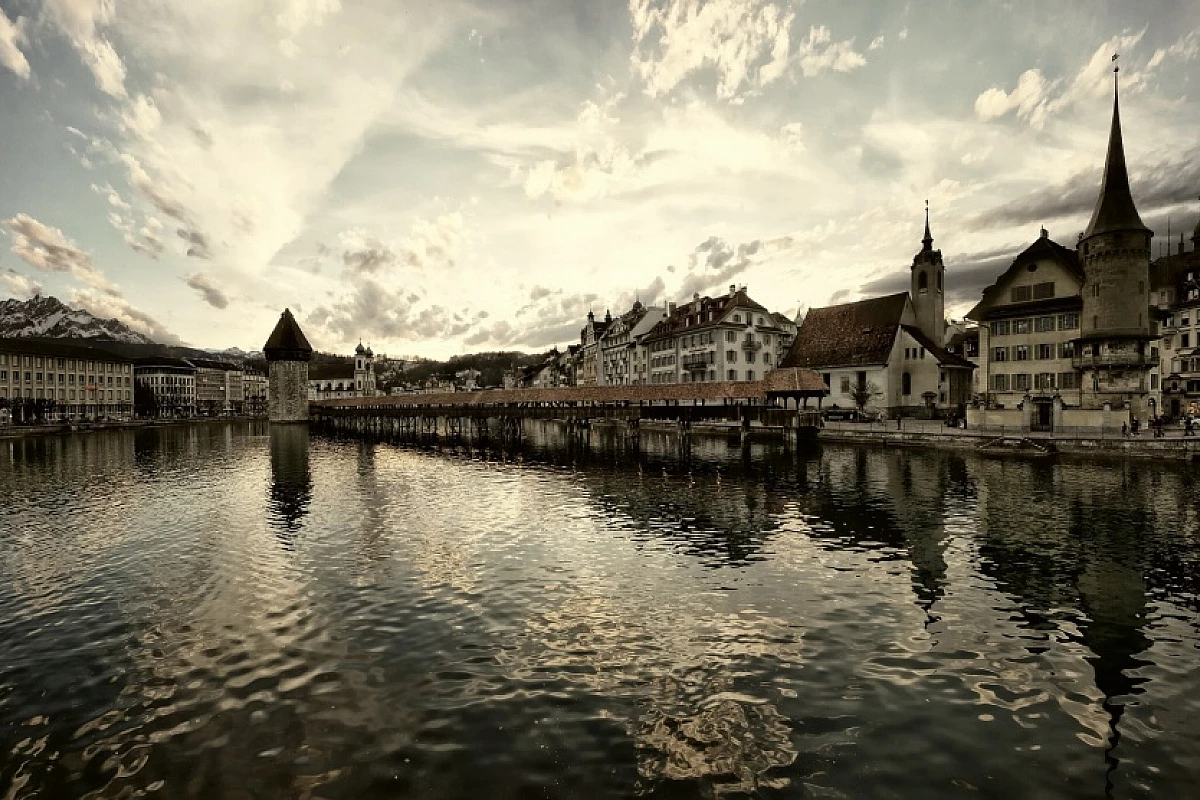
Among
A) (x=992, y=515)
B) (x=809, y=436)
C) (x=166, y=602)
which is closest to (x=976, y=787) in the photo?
(x=166, y=602)

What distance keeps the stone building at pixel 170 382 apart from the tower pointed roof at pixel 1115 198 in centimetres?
17079

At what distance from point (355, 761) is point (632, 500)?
745 inches

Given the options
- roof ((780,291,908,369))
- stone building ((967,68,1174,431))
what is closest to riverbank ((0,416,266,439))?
roof ((780,291,908,369))

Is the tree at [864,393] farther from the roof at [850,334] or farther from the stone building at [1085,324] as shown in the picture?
the stone building at [1085,324]

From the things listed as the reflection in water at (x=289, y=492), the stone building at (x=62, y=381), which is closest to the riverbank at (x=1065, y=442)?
the reflection in water at (x=289, y=492)

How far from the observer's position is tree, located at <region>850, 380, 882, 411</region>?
2382 inches

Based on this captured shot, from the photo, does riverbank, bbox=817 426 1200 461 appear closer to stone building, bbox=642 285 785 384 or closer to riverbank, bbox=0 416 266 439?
stone building, bbox=642 285 785 384

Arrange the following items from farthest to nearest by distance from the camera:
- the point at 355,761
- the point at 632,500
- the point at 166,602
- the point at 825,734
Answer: the point at 632,500, the point at 166,602, the point at 825,734, the point at 355,761

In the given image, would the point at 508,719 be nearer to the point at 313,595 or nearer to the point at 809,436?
the point at 313,595

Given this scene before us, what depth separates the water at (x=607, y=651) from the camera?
290 inches

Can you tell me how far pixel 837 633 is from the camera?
37.1 ft

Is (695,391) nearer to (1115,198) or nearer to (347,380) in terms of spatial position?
(1115,198)

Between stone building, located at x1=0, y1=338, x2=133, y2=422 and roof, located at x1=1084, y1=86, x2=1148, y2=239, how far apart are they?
137m

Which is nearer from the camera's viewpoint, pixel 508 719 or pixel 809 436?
pixel 508 719
